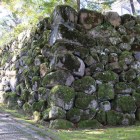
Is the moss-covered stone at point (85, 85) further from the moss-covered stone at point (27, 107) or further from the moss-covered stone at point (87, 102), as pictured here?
the moss-covered stone at point (27, 107)

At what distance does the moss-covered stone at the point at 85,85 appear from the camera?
7.37m

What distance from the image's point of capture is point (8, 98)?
31.8 ft

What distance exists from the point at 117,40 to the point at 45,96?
2793mm

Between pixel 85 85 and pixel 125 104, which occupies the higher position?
pixel 85 85

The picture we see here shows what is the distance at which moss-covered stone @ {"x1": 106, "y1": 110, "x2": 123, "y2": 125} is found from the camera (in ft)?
23.4

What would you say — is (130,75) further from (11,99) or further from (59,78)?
(11,99)

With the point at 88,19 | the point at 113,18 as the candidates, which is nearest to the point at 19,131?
the point at 88,19

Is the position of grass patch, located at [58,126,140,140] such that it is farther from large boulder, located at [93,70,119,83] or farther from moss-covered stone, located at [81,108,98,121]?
large boulder, located at [93,70,119,83]

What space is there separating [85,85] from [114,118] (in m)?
1.13

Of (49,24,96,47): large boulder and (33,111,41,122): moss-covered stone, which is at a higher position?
(49,24,96,47): large boulder

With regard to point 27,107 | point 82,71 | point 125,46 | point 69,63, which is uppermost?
point 125,46

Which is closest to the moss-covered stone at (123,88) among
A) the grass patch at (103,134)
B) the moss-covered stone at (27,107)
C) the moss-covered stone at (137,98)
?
the moss-covered stone at (137,98)

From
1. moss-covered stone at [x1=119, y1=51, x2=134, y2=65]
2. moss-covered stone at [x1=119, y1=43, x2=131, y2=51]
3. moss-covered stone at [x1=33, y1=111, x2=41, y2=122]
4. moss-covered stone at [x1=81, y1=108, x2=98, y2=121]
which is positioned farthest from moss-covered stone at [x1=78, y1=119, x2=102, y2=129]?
moss-covered stone at [x1=119, y1=43, x2=131, y2=51]

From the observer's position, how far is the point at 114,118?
282 inches
